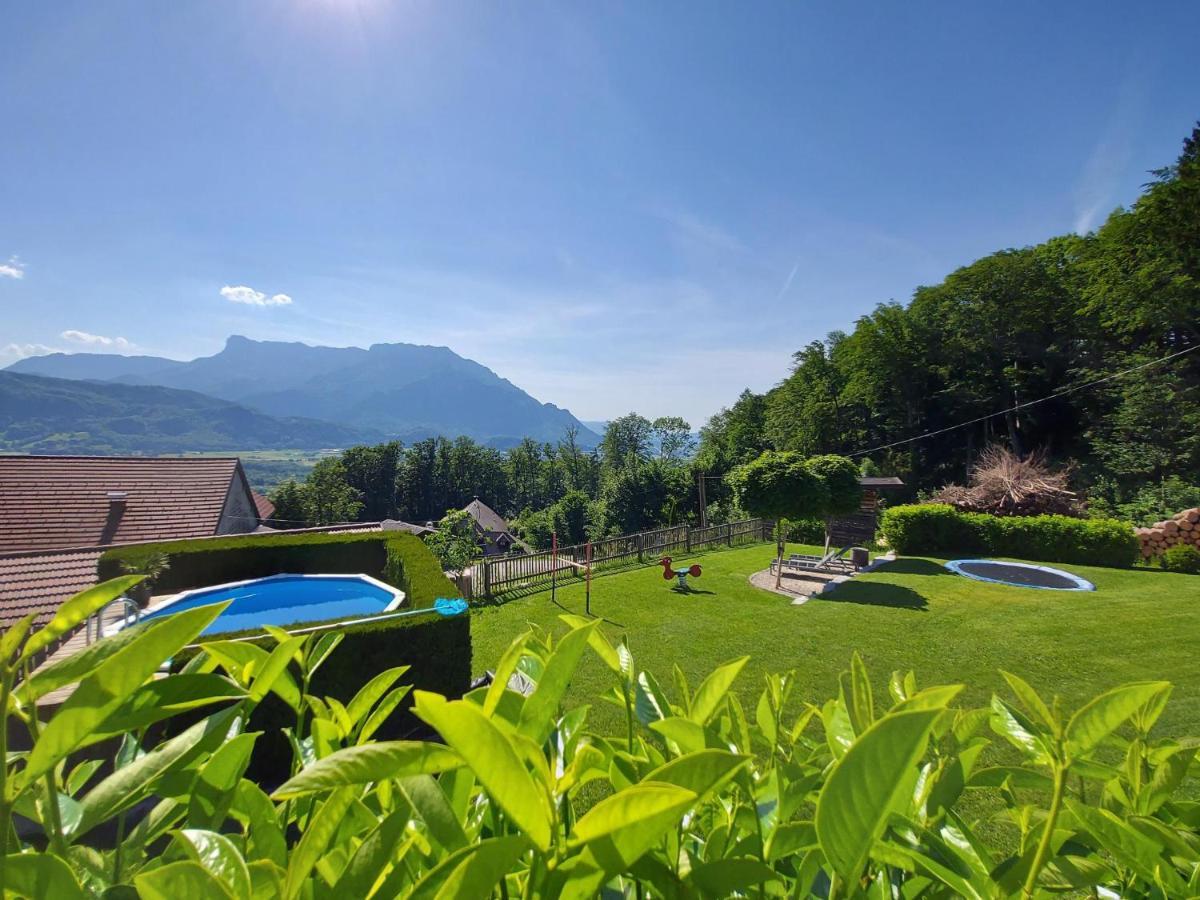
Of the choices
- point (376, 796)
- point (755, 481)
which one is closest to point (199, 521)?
point (755, 481)

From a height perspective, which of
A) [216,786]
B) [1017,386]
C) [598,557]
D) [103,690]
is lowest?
[598,557]

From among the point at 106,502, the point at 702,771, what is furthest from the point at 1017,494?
the point at 106,502

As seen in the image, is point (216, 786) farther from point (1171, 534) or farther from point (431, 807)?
point (1171, 534)

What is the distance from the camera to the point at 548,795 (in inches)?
16.2

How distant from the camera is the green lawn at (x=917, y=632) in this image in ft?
21.5

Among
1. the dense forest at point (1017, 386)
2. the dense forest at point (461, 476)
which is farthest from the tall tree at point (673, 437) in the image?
the dense forest at point (1017, 386)

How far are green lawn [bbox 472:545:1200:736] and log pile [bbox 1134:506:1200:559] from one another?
1.97m

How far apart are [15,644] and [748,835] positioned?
0.82 meters

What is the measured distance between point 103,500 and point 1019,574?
22.7m

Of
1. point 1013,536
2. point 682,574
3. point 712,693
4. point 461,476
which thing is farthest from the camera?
point 461,476

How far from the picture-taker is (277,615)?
10883mm

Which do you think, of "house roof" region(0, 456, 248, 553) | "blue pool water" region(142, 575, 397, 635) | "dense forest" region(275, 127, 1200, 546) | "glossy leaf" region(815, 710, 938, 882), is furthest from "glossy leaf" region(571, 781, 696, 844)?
"dense forest" region(275, 127, 1200, 546)

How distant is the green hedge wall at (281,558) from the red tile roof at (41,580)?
0.38 m

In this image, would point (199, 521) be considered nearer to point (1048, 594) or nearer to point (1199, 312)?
point (1048, 594)
